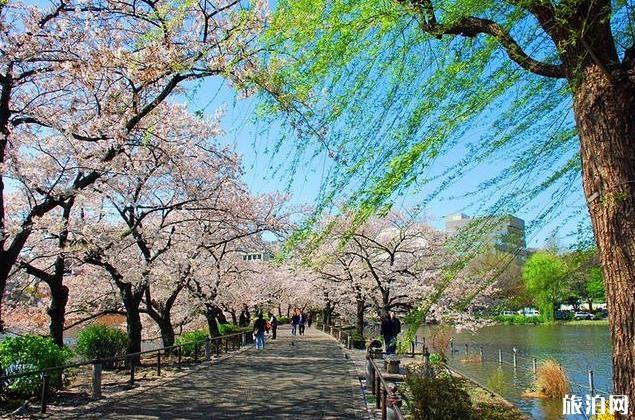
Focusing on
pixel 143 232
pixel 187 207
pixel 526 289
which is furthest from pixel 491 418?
pixel 143 232

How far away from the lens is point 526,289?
4.66 meters

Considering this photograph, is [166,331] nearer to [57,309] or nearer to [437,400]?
[57,309]

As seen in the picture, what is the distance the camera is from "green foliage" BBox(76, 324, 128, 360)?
17297mm

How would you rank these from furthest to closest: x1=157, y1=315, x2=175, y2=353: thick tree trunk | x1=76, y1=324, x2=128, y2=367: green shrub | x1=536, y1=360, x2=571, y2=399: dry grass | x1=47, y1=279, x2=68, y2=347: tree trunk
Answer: x1=157, y1=315, x2=175, y2=353: thick tree trunk
x1=76, y1=324, x2=128, y2=367: green shrub
x1=536, y1=360, x2=571, y2=399: dry grass
x1=47, y1=279, x2=68, y2=347: tree trunk

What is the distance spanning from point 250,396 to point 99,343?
844 cm

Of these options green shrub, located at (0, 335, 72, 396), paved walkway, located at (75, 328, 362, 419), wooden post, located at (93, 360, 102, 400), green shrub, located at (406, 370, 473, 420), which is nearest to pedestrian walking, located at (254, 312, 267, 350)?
paved walkway, located at (75, 328, 362, 419)

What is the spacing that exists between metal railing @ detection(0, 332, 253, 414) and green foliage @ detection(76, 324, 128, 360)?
39cm

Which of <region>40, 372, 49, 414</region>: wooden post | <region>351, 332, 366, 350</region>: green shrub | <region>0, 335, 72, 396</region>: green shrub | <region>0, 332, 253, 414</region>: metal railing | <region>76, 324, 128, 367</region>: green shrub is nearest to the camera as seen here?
<region>40, 372, 49, 414</region>: wooden post

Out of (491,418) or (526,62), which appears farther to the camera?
(491,418)

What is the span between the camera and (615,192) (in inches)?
107

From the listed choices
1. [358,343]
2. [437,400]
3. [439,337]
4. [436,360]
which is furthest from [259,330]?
[437,400]

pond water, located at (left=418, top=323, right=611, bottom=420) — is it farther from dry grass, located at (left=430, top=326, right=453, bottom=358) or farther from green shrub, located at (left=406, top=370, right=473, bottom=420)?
green shrub, located at (left=406, top=370, right=473, bottom=420)

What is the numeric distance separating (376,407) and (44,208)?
7.33 meters

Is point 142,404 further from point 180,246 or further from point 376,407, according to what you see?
point 180,246
